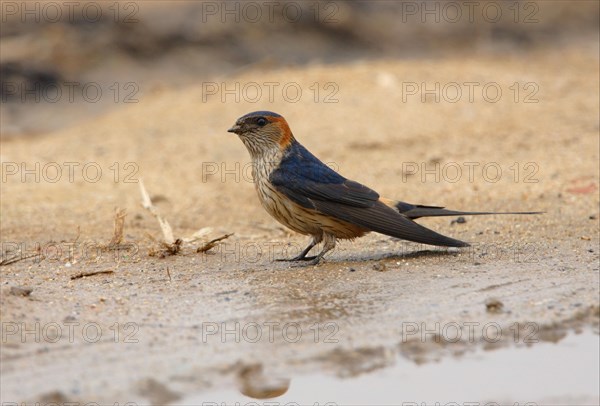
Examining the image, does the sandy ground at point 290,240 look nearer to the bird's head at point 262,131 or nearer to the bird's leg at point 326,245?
the bird's leg at point 326,245

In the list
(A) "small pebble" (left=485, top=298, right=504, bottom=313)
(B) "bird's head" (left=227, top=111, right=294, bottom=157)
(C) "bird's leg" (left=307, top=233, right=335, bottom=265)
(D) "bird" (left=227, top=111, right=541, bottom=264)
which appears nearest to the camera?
(A) "small pebble" (left=485, top=298, right=504, bottom=313)

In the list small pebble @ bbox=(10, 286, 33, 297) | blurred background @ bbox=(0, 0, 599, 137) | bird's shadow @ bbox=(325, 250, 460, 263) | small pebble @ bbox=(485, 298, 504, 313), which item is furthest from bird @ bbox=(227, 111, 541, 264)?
blurred background @ bbox=(0, 0, 599, 137)

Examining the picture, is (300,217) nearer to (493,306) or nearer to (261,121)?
(261,121)

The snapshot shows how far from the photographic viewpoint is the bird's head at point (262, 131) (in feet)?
22.1

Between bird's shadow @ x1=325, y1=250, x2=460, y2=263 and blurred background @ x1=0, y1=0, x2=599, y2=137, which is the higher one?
blurred background @ x1=0, y1=0, x2=599, y2=137

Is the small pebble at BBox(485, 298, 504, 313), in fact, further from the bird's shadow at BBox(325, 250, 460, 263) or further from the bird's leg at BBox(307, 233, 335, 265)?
the bird's leg at BBox(307, 233, 335, 265)

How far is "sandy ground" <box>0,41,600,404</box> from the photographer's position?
191 inches

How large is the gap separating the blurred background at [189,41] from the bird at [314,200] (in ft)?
18.6

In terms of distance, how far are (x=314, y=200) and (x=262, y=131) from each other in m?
0.65

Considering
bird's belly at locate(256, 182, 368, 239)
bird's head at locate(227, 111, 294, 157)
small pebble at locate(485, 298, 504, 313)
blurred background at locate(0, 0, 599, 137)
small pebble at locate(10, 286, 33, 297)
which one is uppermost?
blurred background at locate(0, 0, 599, 137)

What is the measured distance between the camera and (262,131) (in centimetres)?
676

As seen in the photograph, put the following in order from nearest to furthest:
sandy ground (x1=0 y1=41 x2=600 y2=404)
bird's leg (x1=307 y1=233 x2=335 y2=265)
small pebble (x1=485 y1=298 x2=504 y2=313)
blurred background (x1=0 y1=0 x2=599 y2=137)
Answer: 1. sandy ground (x1=0 y1=41 x2=600 y2=404)
2. small pebble (x1=485 y1=298 x2=504 y2=313)
3. bird's leg (x1=307 y1=233 x2=335 y2=265)
4. blurred background (x1=0 y1=0 x2=599 y2=137)

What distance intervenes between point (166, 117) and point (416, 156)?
10.0 ft

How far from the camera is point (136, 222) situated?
824cm
